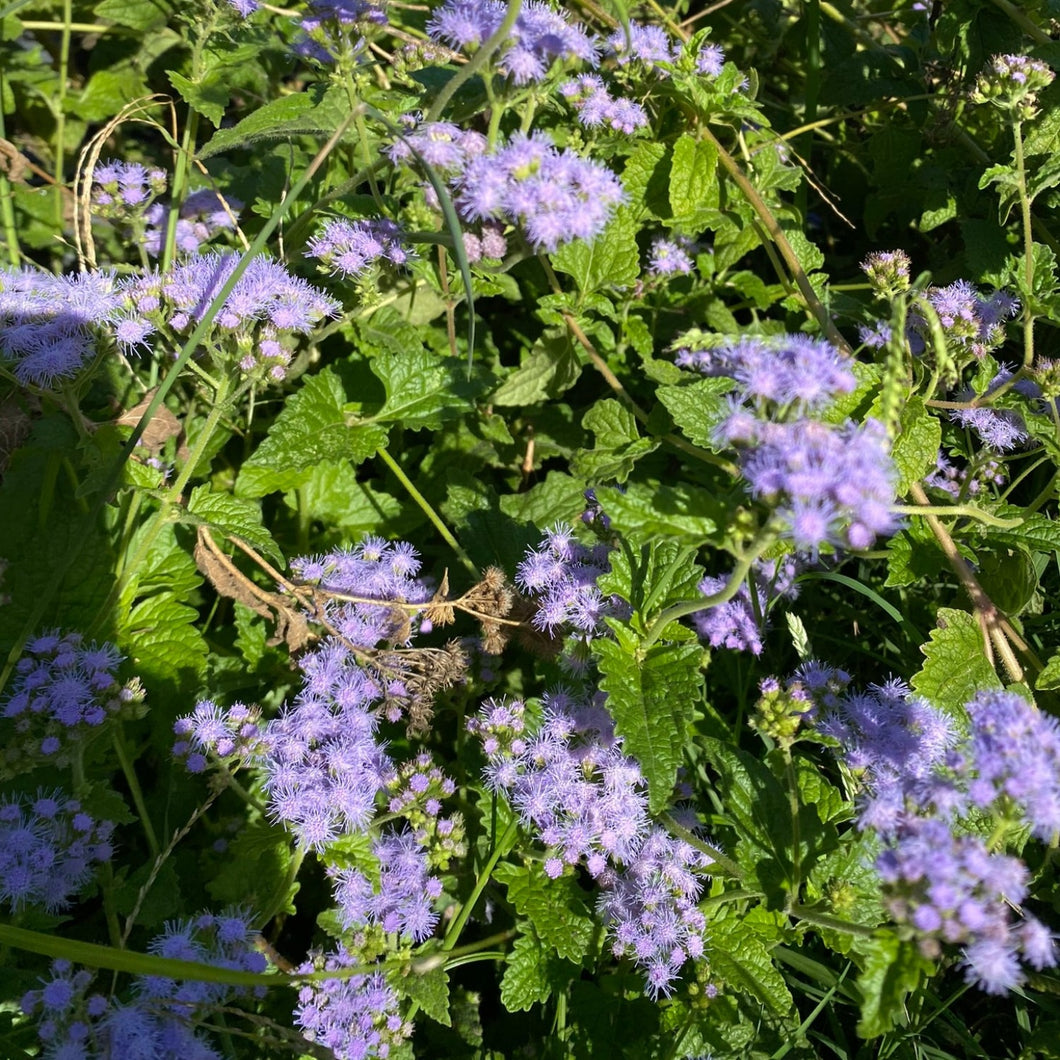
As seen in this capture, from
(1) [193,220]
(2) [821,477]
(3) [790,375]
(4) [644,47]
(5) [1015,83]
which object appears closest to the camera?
(2) [821,477]

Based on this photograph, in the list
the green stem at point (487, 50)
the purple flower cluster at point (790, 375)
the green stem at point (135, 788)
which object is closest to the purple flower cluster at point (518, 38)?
the green stem at point (487, 50)

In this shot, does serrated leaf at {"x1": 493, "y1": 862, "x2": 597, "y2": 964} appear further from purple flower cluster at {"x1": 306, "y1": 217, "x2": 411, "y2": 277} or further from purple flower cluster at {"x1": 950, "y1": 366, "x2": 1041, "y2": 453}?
purple flower cluster at {"x1": 950, "y1": 366, "x2": 1041, "y2": 453}

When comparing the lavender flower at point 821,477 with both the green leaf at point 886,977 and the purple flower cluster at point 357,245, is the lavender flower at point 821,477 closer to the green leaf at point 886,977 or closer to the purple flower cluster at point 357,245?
the green leaf at point 886,977

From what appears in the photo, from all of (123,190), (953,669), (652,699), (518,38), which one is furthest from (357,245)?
Answer: (953,669)

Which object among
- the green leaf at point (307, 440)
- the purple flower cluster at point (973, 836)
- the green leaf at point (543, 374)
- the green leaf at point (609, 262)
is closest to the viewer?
the purple flower cluster at point (973, 836)

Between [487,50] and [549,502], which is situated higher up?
[487,50]

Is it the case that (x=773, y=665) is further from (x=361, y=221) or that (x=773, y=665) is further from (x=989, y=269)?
(x=361, y=221)

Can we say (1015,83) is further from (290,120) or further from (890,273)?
(290,120)
